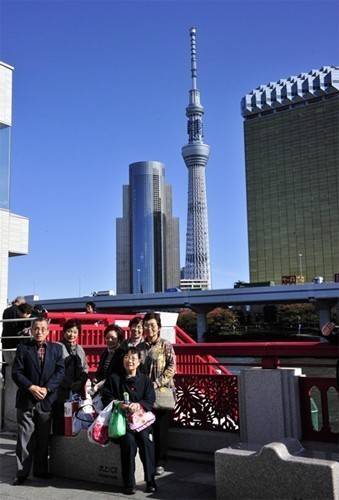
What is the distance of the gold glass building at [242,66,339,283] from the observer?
13700 cm

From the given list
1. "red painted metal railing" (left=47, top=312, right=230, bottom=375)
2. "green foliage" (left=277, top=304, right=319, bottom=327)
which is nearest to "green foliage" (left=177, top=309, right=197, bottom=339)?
"green foliage" (left=277, top=304, right=319, bottom=327)

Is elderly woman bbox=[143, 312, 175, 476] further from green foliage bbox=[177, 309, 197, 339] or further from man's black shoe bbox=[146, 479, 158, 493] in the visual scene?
green foliage bbox=[177, 309, 197, 339]

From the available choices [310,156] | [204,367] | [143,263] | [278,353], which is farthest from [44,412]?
[143,263]

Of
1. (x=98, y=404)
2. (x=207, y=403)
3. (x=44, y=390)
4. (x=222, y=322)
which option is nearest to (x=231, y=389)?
(x=207, y=403)

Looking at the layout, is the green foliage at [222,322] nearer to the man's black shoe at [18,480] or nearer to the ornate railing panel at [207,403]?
the ornate railing panel at [207,403]

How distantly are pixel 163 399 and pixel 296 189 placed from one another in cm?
14229

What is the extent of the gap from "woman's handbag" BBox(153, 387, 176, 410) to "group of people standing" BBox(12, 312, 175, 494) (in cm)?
6

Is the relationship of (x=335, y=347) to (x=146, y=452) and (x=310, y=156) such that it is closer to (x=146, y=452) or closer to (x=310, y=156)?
(x=146, y=452)

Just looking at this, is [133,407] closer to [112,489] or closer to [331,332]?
[112,489]

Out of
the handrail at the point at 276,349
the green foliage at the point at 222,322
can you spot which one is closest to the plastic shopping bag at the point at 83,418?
the handrail at the point at 276,349

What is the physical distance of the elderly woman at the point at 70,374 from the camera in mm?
6324

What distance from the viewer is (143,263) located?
196750 mm

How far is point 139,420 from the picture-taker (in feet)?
18.0

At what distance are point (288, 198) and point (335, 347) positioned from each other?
466ft
